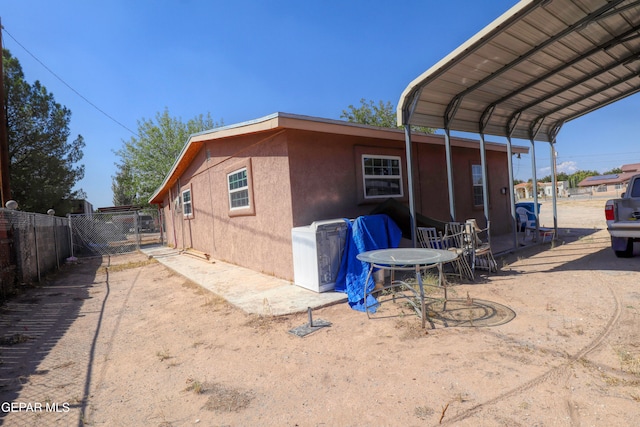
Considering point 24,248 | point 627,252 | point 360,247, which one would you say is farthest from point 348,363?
point 24,248

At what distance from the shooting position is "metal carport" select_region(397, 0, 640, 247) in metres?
4.98

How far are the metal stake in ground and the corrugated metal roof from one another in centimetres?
401

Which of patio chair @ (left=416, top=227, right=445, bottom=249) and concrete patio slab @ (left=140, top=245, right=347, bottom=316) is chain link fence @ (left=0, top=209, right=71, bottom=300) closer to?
concrete patio slab @ (left=140, top=245, right=347, bottom=316)

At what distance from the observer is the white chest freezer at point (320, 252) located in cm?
545

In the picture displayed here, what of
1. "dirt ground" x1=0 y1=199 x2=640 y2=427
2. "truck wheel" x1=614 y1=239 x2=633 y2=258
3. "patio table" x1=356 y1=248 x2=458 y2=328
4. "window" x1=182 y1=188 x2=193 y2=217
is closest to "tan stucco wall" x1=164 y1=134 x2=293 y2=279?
"window" x1=182 y1=188 x2=193 y2=217

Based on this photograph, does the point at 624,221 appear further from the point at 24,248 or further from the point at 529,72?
the point at 24,248

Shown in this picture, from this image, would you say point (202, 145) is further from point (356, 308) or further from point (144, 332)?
point (356, 308)

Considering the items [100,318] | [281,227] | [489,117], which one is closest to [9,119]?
[100,318]

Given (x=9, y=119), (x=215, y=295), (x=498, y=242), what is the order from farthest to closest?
(x=9, y=119) < (x=498, y=242) < (x=215, y=295)

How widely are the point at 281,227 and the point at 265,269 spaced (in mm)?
1326

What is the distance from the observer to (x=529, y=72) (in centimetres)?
645

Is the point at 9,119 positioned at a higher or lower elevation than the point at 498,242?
higher

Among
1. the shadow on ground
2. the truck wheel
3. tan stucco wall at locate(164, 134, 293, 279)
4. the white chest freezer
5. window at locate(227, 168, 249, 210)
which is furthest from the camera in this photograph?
window at locate(227, 168, 249, 210)

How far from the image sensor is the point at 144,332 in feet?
14.8
